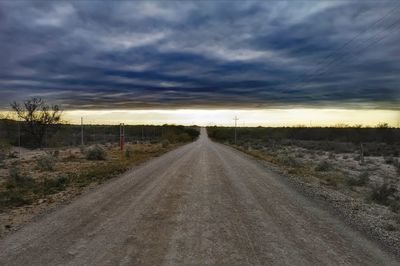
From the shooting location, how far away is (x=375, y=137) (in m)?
75.7

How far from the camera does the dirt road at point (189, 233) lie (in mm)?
6062

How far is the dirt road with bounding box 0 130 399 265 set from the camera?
6.06m

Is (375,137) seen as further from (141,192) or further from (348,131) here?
(141,192)

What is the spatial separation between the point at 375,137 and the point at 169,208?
7475 centimetres

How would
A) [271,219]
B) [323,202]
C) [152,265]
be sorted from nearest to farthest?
[152,265] < [271,219] < [323,202]

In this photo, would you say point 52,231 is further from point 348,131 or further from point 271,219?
point 348,131

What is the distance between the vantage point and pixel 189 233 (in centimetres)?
747

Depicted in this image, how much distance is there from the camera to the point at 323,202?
11320mm

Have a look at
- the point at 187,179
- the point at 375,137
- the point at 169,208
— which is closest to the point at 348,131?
the point at 375,137

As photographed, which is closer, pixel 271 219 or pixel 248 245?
pixel 248 245

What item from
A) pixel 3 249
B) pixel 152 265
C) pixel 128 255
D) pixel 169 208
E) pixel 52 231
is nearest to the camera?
pixel 152 265

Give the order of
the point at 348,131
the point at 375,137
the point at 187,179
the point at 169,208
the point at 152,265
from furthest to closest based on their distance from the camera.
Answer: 1. the point at 348,131
2. the point at 375,137
3. the point at 187,179
4. the point at 169,208
5. the point at 152,265

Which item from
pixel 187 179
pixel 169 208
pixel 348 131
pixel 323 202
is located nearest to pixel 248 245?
pixel 169 208

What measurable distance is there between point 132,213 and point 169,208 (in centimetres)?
102
